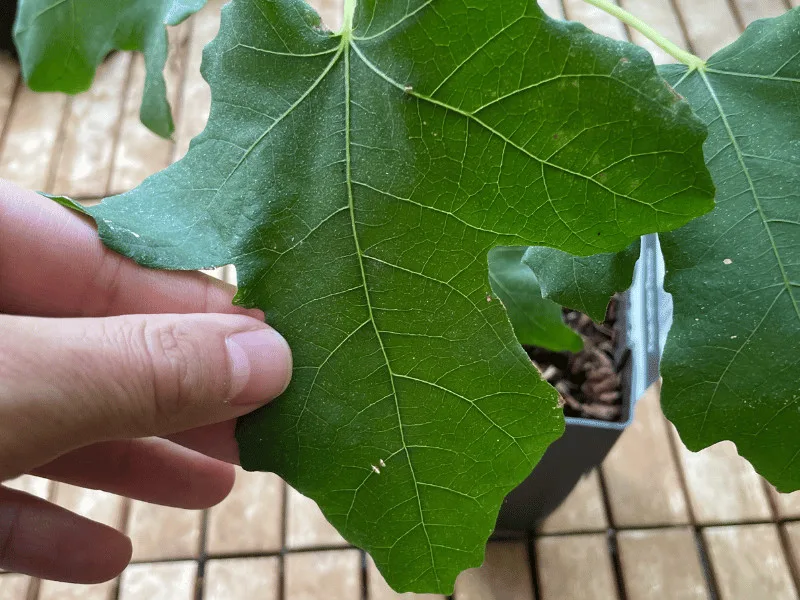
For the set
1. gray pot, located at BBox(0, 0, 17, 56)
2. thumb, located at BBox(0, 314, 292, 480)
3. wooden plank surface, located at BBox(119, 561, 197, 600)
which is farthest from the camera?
gray pot, located at BBox(0, 0, 17, 56)

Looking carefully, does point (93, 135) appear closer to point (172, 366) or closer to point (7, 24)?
point (7, 24)

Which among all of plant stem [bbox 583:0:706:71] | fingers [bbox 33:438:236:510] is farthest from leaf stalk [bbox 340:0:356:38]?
fingers [bbox 33:438:236:510]

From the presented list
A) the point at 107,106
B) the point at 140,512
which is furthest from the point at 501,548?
the point at 107,106

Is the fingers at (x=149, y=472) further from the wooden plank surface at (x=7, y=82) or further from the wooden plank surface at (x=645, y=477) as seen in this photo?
the wooden plank surface at (x=7, y=82)

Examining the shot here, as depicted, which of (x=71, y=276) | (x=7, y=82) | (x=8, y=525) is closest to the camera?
(x=71, y=276)

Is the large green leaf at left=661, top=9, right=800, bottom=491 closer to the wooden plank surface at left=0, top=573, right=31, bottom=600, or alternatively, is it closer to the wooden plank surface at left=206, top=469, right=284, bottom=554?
the wooden plank surface at left=206, top=469, right=284, bottom=554

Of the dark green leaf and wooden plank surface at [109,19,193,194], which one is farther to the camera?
wooden plank surface at [109,19,193,194]

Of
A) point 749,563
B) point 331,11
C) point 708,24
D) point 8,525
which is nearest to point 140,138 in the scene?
point 331,11
